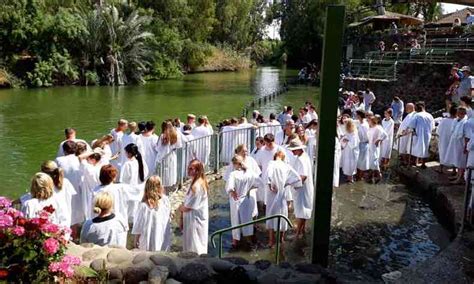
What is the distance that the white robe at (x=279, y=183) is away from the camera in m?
8.92

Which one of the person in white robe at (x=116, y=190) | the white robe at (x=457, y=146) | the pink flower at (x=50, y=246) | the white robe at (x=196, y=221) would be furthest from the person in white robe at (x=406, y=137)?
the pink flower at (x=50, y=246)

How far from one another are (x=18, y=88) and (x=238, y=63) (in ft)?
123

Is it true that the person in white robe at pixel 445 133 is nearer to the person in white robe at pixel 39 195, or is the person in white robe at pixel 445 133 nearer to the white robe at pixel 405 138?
the white robe at pixel 405 138

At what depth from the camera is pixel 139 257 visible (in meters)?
5.84

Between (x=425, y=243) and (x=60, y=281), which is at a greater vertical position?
(x=60, y=281)

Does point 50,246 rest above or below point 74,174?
above

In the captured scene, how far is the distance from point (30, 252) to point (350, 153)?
9.66 metres

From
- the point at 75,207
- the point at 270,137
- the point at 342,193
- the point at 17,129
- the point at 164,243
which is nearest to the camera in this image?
the point at 164,243

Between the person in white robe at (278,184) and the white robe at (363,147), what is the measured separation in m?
4.77

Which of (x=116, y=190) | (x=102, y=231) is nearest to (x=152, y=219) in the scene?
(x=116, y=190)

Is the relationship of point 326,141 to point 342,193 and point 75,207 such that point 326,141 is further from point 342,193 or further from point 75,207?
point 342,193

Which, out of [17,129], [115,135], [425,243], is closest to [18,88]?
[17,129]

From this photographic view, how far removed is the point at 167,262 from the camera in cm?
568

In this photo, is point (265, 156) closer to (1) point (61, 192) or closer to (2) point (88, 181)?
(2) point (88, 181)
